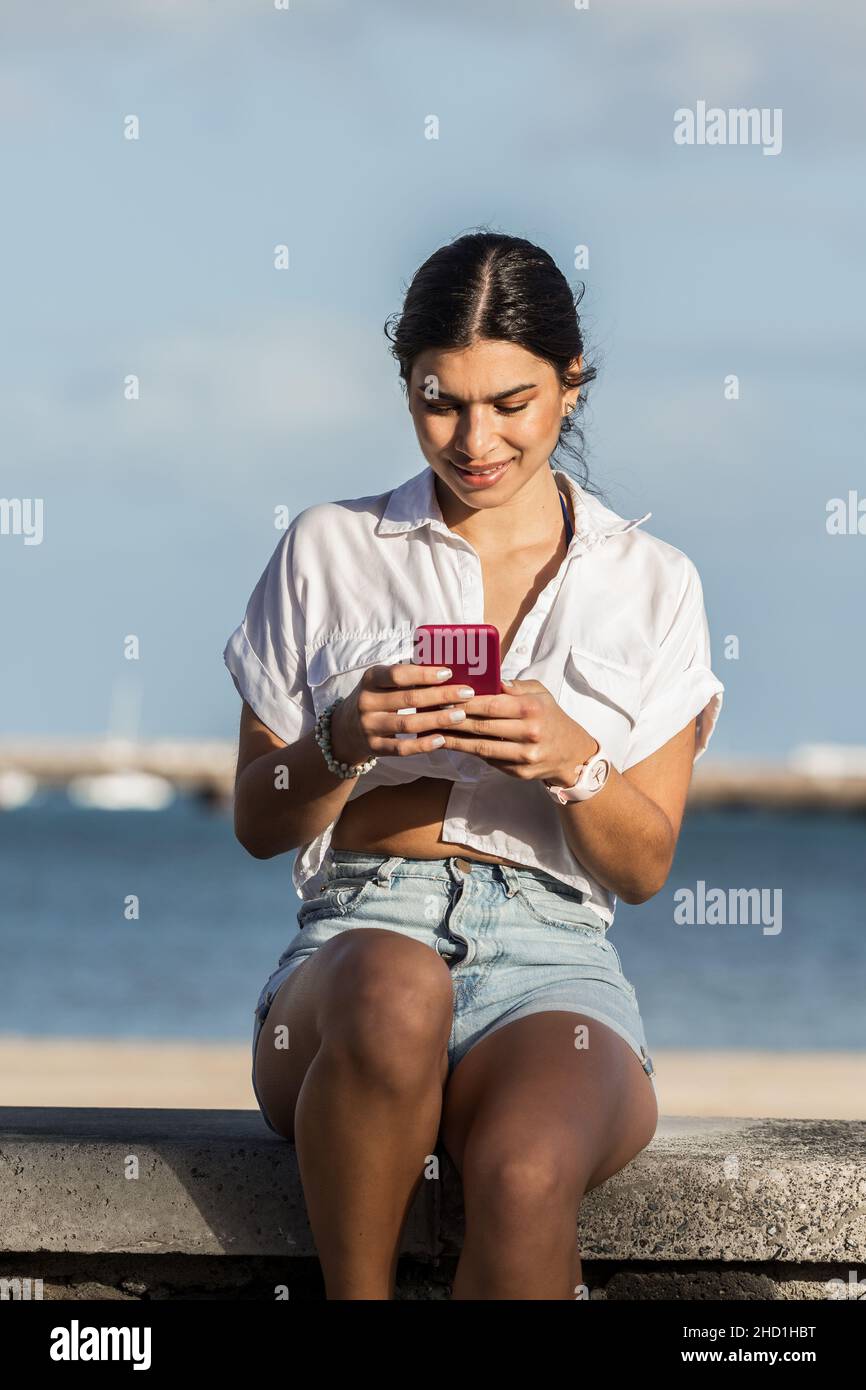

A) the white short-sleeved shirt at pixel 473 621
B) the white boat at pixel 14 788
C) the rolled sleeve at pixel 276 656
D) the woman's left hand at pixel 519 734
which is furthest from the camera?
the white boat at pixel 14 788

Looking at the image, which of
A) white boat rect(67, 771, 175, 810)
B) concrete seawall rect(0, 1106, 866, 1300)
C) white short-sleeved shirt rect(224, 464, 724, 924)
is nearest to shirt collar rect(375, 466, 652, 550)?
white short-sleeved shirt rect(224, 464, 724, 924)

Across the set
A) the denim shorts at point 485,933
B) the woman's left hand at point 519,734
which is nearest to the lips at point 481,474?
the woman's left hand at point 519,734

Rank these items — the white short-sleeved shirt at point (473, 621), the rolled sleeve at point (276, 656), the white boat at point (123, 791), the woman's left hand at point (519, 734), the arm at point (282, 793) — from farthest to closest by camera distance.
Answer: the white boat at point (123, 791) < the rolled sleeve at point (276, 656) < the white short-sleeved shirt at point (473, 621) < the arm at point (282, 793) < the woman's left hand at point (519, 734)

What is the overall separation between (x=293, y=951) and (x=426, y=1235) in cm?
56

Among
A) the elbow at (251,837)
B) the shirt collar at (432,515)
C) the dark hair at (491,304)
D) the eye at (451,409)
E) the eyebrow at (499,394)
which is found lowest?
the elbow at (251,837)

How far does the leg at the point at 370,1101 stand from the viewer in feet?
8.29

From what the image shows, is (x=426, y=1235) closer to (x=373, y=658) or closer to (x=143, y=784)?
(x=373, y=658)

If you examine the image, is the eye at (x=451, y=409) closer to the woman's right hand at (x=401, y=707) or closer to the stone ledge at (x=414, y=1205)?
the woman's right hand at (x=401, y=707)

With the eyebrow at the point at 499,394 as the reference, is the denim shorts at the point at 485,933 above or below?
below

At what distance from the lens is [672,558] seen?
329 cm

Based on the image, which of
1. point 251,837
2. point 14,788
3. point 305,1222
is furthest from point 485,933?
point 14,788

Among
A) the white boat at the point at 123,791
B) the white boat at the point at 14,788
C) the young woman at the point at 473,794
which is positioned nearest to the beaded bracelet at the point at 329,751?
the young woman at the point at 473,794

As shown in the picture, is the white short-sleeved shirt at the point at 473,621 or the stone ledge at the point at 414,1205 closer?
the stone ledge at the point at 414,1205

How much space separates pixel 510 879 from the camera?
2.95 meters
